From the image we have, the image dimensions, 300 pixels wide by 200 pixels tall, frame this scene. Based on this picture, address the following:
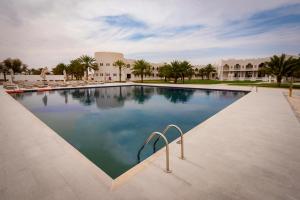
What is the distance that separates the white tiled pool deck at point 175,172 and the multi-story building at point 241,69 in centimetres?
5535

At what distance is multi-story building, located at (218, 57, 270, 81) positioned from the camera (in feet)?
180

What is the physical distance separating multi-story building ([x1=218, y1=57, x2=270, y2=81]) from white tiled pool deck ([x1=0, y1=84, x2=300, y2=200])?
182ft

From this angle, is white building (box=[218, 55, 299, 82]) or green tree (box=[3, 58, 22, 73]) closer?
green tree (box=[3, 58, 22, 73])

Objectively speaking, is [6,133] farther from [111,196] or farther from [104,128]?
[111,196]

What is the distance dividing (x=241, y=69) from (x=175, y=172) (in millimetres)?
64611

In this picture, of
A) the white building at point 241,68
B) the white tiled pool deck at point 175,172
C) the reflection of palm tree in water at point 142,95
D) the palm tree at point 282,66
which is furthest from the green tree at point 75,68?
the white tiled pool deck at point 175,172

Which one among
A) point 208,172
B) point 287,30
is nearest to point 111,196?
point 208,172

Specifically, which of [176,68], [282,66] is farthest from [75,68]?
[282,66]

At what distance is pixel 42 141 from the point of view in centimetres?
543

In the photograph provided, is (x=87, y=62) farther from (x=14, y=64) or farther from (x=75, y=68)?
(x=14, y=64)

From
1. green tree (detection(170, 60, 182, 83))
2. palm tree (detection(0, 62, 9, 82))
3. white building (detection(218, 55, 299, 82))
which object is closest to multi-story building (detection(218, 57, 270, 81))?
white building (detection(218, 55, 299, 82))

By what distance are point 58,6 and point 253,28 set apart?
27550mm

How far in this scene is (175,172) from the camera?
3.56 metres

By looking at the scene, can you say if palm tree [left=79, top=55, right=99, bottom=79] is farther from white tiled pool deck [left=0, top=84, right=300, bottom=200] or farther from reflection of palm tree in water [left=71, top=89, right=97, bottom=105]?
white tiled pool deck [left=0, top=84, right=300, bottom=200]
